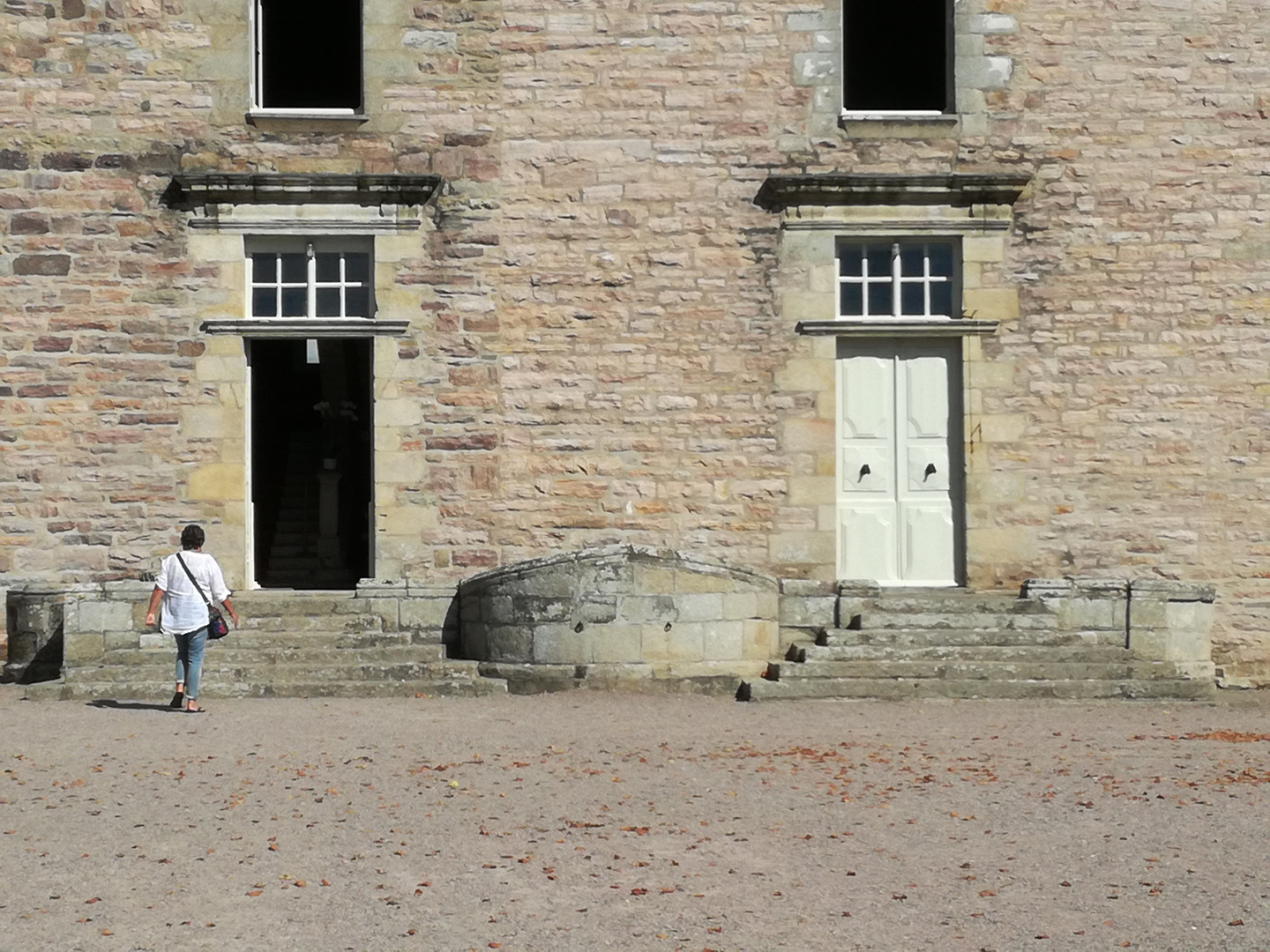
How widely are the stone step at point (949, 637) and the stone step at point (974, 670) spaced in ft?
0.82

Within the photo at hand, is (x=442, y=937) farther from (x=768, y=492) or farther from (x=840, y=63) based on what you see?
(x=840, y=63)

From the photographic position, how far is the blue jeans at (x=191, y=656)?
10.2 meters

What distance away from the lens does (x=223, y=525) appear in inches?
484

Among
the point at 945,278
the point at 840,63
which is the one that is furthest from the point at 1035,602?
the point at 840,63

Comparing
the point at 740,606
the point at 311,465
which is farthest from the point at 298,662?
the point at 311,465

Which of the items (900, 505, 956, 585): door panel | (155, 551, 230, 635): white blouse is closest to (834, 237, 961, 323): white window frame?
(900, 505, 956, 585): door panel

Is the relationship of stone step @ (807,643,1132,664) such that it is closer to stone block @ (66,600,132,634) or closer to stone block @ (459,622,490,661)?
stone block @ (459,622,490,661)

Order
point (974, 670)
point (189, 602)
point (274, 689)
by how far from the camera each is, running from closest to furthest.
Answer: point (189, 602)
point (274, 689)
point (974, 670)

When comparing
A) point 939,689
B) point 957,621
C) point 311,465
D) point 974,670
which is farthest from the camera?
point 311,465

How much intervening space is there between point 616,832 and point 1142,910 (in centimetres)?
215

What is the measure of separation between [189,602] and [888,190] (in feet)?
19.1

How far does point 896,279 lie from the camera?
41.4 ft

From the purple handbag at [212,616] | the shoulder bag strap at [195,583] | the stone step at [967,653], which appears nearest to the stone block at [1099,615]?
the stone step at [967,653]

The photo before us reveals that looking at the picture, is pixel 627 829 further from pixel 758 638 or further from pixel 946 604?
pixel 946 604
